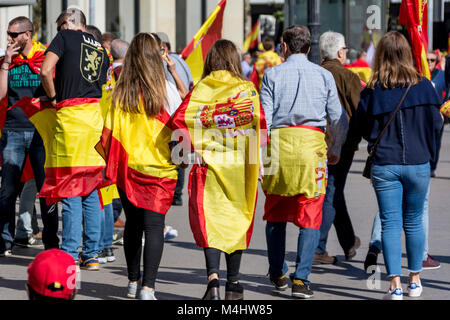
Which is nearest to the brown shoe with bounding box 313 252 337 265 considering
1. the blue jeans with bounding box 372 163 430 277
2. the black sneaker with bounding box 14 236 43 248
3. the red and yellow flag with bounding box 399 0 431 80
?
the blue jeans with bounding box 372 163 430 277

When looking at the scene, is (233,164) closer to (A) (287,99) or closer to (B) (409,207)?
(A) (287,99)

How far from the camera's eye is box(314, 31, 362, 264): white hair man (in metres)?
7.47

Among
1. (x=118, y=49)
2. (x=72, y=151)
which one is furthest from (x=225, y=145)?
(x=118, y=49)

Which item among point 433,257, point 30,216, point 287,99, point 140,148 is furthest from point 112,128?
point 433,257

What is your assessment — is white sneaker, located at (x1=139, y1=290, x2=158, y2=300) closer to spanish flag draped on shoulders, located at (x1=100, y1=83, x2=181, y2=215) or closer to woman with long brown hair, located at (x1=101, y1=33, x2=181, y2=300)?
woman with long brown hair, located at (x1=101, y1=33, x2=181, y2=300)

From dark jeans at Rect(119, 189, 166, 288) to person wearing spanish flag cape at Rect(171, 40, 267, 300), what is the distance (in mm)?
251

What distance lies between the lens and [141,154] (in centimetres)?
606

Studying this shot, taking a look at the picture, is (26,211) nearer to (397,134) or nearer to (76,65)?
(76,65)

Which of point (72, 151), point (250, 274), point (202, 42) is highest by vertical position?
point (202, 42)

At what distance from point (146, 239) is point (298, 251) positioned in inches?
45.1

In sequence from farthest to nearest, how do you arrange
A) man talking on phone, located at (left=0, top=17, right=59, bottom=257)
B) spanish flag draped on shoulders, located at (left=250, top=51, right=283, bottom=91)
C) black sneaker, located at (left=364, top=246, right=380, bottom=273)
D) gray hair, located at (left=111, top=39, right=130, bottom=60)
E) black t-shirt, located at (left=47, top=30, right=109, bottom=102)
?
spanish flag draped on shoulders, located at (left=250, top=51, right=283, bottom=91)
gray hair, located at (left=111, top=39, right=130, bottom=60)
man talking on phone, located at (left=0, top=17, right=59, bottom=257)
black sneaker, located at (left=364, top=246, right=380, bottom=273)
black t-shirt, located at (left=47, top=30, right=109, bottom=102)

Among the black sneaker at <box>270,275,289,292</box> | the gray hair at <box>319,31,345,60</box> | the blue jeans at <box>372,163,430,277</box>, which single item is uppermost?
the gray hair at <box>319,31,345,60</box>

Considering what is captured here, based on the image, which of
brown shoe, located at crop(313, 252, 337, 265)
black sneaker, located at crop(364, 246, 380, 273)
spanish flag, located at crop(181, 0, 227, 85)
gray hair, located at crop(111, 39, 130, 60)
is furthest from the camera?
spanish flag, located at crop(181, 0, 227, 85)

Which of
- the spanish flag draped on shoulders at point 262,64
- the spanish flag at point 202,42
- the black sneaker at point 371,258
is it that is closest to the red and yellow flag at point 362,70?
the spanish flag draped on shoulders at point 262,64
